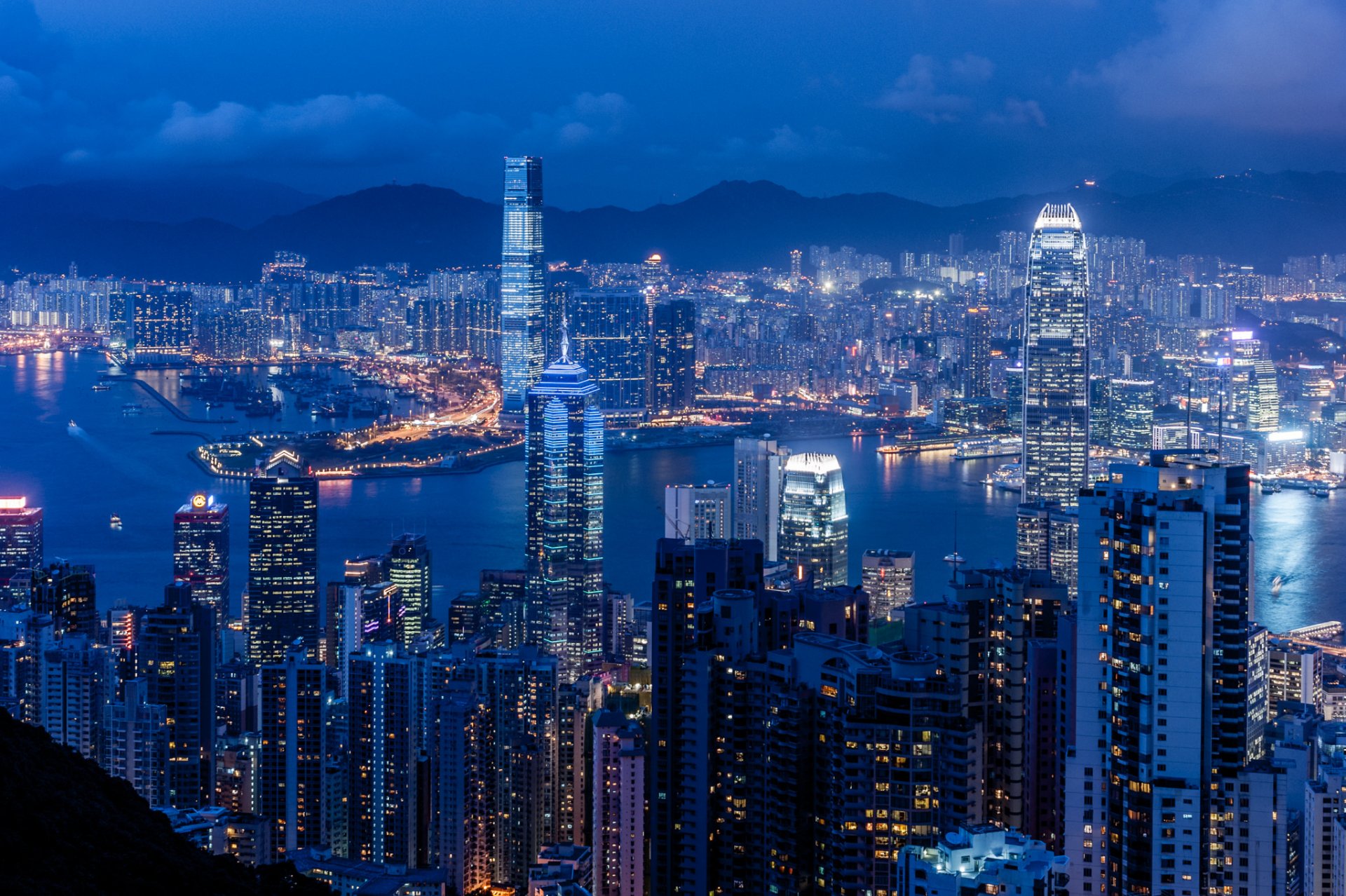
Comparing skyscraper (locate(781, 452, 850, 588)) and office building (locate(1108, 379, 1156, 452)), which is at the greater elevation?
office building (locate(1108, 379, 1156, 452))

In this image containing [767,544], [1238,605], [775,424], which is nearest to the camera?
[1238,605]

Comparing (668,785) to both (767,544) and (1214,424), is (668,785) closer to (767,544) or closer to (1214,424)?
(767,544)

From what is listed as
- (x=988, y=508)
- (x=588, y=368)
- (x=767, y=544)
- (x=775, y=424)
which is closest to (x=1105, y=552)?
(x=767, y=544)

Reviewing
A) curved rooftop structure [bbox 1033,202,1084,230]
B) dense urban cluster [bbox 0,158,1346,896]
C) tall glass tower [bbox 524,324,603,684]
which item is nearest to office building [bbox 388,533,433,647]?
dense urban cluster [bbox 0,158,1346,896]

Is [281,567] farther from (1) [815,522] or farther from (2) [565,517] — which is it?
(1) [815,522]

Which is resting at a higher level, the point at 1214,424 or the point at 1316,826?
the point at 1214,424

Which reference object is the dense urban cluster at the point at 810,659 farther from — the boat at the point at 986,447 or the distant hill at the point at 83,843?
the distant hill at the point at 83,843

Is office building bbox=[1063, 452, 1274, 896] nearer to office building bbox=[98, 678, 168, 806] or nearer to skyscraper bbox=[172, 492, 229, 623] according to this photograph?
office building bbox=[98, 678, 168, 806]
